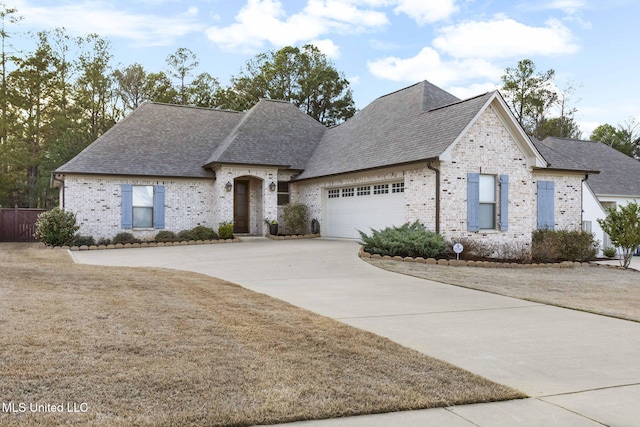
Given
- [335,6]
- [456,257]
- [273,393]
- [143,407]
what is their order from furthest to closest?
1. [335,6]
2. [456,257]
3. [273,393]
4. [143,407]

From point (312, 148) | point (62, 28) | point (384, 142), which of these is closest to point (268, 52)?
→ point (62, 28)

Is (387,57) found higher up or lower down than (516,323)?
higher up

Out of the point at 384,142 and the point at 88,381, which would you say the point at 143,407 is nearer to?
the point at 88,381

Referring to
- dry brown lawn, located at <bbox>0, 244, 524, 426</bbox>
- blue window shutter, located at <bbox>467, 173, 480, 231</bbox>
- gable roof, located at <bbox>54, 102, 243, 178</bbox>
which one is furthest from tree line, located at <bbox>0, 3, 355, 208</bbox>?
dry brown lawn, located at <bbox>0, 244, 524, 426</bbox>

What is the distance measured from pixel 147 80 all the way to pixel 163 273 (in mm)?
32188

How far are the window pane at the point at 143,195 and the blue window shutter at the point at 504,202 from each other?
45.3 ft

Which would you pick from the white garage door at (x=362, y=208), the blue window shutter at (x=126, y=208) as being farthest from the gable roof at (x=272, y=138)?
the blue window shutter at (x=126, y=208)

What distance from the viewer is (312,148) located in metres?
25.7

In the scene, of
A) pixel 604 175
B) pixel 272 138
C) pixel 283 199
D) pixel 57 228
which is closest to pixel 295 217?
pixel 283 199

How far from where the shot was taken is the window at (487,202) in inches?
678

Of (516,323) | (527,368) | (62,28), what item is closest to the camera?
(527,368)

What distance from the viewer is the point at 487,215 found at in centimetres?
1734

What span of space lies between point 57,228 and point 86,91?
73.5ft

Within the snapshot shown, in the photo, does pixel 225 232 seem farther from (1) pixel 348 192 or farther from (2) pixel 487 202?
(2) pixel 487 202
